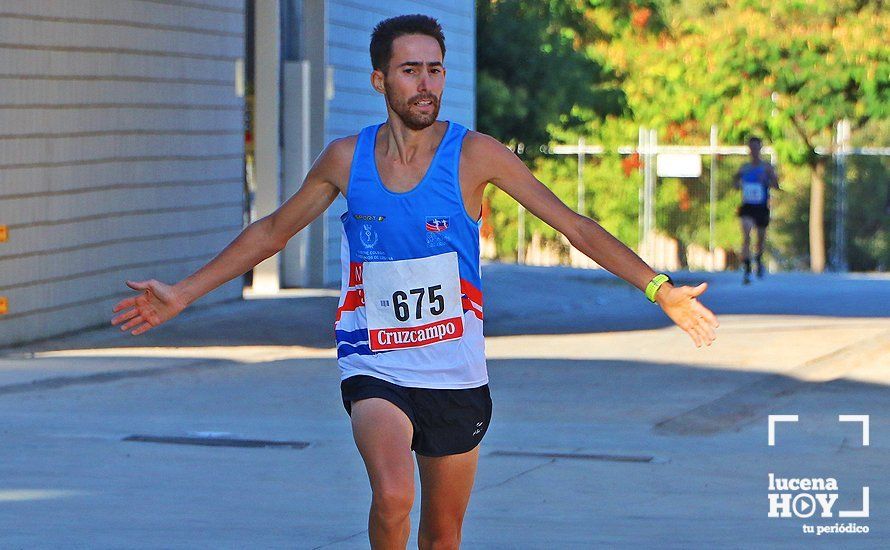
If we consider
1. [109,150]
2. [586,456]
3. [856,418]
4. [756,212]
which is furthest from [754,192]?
[586,456]

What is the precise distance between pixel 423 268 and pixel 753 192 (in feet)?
68.7

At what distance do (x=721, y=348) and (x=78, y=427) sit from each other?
679 cm

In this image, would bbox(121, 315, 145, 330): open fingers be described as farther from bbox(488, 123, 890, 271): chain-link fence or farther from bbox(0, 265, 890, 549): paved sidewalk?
A: bbox(488, 123, 890, 271): chain-link fence

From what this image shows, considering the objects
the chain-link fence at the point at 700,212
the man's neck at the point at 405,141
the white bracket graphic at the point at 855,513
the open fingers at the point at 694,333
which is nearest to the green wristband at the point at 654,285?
the open fingers at the point at 694,333

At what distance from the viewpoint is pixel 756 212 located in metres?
26.2

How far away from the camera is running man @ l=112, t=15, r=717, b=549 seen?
5789mm

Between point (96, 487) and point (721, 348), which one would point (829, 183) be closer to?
point (721, 348)

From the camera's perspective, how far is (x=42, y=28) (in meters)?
15.8

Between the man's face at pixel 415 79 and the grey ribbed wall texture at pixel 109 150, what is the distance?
9.82 m

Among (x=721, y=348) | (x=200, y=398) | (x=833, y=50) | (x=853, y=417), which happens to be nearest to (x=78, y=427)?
(x=200, y=398)

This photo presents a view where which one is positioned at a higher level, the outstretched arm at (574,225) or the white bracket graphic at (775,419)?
the outstretched arm at (574,225)

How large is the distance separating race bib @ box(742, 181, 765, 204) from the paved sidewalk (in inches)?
290

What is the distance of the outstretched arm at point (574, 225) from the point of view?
5.70m

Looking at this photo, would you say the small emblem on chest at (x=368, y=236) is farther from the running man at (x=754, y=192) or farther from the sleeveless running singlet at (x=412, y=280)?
the running man at (x=754, y=192)
